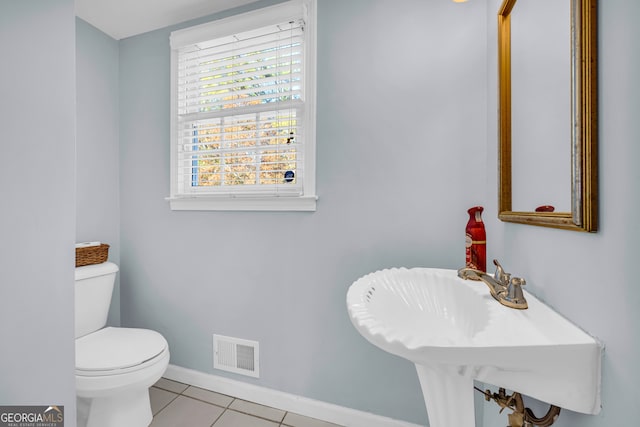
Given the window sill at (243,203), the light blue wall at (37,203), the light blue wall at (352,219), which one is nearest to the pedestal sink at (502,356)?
the light blue wall at (352,219)

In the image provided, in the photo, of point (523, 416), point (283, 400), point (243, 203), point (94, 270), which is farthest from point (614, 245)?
point (94, 270)

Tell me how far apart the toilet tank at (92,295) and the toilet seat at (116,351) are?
0.07 m

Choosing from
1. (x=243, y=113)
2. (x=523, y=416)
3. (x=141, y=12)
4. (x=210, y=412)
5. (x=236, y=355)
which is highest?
(x=141, y=12)

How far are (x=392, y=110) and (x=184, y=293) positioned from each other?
164 cm

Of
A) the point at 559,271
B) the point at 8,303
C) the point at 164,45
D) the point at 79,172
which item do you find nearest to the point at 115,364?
the point at 8,303

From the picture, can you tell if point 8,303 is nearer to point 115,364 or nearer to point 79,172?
point 115,364

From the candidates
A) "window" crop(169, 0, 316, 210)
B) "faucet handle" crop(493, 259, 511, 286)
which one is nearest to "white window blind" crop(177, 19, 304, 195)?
"window" crop(169, 0, 316, 210)

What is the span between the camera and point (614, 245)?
1.59ft

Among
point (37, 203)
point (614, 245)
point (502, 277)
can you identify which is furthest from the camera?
point (37, 203)

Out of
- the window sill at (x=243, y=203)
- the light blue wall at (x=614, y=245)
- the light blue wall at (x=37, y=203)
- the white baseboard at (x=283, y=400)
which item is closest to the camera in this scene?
the light blue wall at (x=614, y=245)

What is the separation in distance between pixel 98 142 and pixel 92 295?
99cm

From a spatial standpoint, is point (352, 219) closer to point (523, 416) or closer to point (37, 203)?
point (523, 416)

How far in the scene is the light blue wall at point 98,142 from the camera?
5.61 feet

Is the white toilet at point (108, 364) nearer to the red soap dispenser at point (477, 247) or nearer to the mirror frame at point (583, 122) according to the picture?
the red soap dispenser at point (477, 247)
